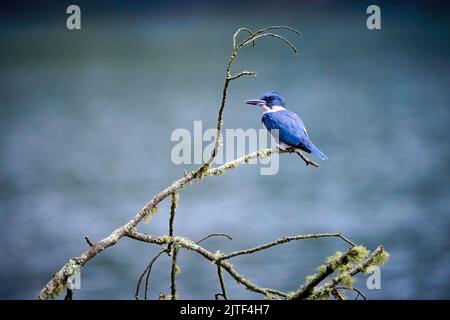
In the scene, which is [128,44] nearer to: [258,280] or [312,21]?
[312,21]

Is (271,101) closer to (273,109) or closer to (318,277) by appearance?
(273,109)

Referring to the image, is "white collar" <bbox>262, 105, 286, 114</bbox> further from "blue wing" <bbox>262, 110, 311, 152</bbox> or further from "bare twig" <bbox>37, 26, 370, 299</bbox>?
A: "bare twig" <bbox>37, 26, 370, 299</bbox>

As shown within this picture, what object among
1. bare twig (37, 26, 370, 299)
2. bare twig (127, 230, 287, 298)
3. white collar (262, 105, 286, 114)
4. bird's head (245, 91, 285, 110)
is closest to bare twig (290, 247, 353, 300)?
bare twig (37, 26, 370, 299)

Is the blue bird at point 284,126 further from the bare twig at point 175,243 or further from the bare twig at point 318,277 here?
the bare twig at point 318,277

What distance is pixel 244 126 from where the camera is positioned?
15.2 m

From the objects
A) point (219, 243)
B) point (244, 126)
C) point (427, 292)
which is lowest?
point (427, 292)

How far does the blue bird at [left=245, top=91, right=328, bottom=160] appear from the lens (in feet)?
18.5

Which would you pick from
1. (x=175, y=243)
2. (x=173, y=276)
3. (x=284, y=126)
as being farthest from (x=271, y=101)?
(x=173, y=276)

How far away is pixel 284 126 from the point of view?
5750 millimetres

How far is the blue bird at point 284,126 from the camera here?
564 centimetres

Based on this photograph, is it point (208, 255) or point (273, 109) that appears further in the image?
point (273, 109)

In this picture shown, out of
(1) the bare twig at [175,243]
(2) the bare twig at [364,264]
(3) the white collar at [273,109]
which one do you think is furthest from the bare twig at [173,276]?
(3) the white collar at [273,109]
